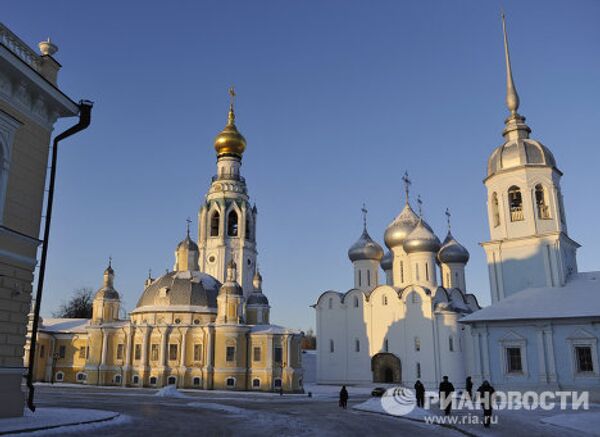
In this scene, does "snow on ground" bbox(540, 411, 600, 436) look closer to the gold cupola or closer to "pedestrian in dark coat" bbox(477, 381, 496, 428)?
"pedestrian in dark coat" bbox(477, 381, 496, 428)

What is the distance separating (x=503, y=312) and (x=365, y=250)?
2433 cm

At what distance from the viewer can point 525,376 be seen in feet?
82.6

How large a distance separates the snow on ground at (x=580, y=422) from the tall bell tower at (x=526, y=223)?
12.4 m

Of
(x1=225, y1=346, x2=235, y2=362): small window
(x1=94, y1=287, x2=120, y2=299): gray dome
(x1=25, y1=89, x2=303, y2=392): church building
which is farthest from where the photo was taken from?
(x1=94, y1=287, x2=120, y2=299): gray dome

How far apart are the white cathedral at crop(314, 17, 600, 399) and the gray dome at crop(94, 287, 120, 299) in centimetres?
1827

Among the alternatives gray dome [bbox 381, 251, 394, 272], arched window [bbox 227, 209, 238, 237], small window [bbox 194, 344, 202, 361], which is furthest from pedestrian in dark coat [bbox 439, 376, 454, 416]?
arched window [bbox 227, 209, 238, 237]

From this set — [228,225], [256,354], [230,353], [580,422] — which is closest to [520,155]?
[580,422]

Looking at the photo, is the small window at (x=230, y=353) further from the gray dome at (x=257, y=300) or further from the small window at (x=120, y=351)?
the small window at (x=120, y=351)

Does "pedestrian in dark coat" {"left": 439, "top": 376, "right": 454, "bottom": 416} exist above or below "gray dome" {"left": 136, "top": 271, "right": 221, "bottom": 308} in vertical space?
below

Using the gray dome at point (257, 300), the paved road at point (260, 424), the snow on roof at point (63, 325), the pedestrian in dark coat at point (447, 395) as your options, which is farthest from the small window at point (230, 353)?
the pedestrian in dark coat at point (447, 395)

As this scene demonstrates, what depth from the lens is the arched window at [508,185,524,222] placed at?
2956 cm

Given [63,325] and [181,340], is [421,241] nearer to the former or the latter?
[181,340]

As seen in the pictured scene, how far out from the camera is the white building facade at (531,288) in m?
24.5

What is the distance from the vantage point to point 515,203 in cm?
3002
